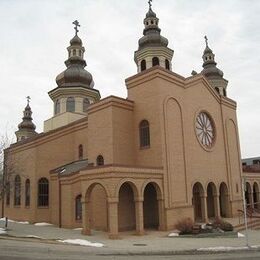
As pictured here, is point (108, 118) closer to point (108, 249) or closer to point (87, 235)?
point (87, 235)

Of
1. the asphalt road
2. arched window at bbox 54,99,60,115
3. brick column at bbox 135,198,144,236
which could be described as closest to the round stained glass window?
brick column at bbox 135,198,144,236

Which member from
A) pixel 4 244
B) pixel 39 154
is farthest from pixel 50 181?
pixel 4 244

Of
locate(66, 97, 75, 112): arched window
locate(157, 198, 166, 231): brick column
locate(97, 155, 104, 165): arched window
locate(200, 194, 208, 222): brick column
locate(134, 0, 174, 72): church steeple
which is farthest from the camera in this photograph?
locate(66, 97, 75, 112): arched window

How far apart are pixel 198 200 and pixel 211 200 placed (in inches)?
89.4

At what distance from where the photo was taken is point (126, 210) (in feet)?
86.4

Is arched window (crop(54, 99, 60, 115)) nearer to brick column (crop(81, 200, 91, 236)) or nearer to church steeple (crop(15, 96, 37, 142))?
brick column (crop(81, 200, 91, 236))

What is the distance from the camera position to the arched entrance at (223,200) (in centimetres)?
3366

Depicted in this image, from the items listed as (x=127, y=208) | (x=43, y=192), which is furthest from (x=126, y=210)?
(x=43, y=192)

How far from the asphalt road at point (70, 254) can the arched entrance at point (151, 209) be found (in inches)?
378

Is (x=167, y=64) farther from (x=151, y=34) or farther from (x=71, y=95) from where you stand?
(x=71, y=95)

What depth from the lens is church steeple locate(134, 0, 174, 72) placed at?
32.2m

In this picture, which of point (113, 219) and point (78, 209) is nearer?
point (113, 219)

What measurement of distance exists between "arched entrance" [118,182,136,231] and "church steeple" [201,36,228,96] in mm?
18607

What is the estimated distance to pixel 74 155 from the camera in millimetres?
34688
